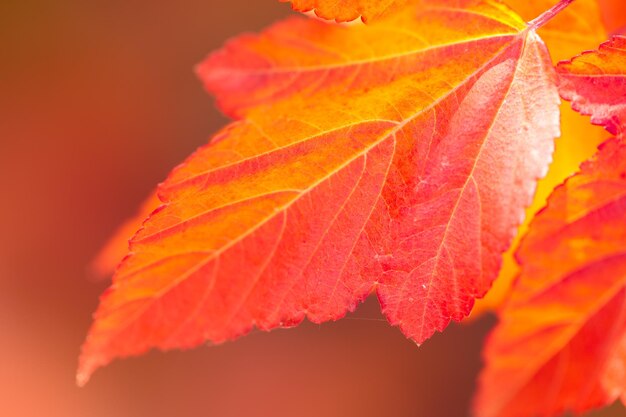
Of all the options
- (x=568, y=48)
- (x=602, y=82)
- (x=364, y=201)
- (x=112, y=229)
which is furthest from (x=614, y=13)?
Result: (x=112, y=229)

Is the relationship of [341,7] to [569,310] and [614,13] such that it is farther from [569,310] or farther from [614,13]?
[614,13]

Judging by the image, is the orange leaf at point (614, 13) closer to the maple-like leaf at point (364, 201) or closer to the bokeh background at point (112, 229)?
the maple-like leaf at point (364, 201)

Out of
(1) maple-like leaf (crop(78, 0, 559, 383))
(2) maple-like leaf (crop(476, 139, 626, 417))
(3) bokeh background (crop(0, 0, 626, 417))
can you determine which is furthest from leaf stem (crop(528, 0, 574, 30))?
(3) bokeh background (crop(0, 0, 626, 417))

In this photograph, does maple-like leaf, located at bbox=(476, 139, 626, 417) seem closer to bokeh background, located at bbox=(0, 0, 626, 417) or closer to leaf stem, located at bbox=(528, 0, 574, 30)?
leaf stem, located at bbox=(528, 0, 574, 30)

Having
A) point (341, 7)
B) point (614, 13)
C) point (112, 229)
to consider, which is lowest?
point (112, 229)

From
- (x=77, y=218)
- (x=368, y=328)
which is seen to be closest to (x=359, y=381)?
(x=368, y=328)

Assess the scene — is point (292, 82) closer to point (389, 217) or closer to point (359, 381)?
point (389, 217)
